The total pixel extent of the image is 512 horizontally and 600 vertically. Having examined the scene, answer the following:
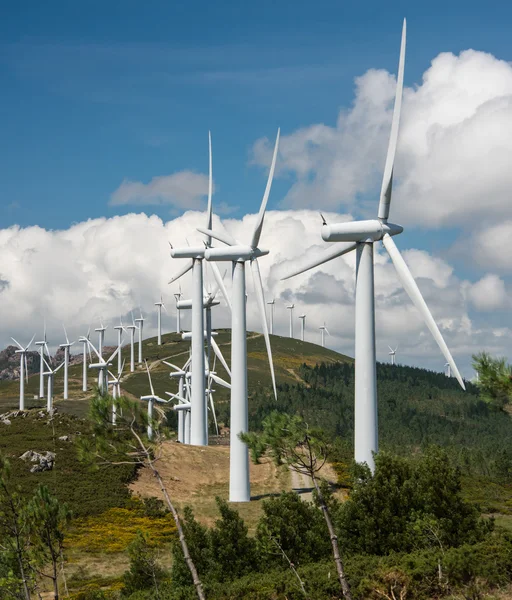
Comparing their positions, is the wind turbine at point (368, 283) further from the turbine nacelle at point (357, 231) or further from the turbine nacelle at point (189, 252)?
the turbine nacelle at point (189, 252)

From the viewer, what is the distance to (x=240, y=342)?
199 feet

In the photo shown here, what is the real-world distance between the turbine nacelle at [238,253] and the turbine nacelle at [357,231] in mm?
17021

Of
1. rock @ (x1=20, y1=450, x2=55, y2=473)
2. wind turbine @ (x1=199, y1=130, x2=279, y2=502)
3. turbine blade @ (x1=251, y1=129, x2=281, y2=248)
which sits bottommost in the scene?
rock @ (x1=20, y1=450, x2=55, y2=473)

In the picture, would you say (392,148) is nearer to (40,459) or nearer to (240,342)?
(240,342)

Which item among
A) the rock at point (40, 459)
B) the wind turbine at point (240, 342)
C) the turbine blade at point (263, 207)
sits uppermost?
the turbine blade at point (263, 207)

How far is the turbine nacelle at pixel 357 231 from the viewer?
4541 centimetres

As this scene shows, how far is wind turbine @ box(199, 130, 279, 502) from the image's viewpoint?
59281 millimetres

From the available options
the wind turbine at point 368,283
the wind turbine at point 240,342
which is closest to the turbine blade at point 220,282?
the wind turbine at point 240,342

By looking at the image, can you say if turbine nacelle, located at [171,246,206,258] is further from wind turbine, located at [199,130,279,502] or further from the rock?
the rock

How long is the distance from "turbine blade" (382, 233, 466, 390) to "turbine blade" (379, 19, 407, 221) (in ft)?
6.10

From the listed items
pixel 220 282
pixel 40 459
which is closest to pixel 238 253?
pixel 220 282

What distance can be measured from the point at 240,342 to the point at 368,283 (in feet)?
57.2

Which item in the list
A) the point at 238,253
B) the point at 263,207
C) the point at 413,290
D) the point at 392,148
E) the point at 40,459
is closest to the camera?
the point at 413,290

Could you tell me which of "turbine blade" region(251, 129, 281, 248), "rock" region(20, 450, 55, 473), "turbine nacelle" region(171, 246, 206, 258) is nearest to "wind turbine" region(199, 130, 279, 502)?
"turbine blade" region(251, 129, 281, 248)
